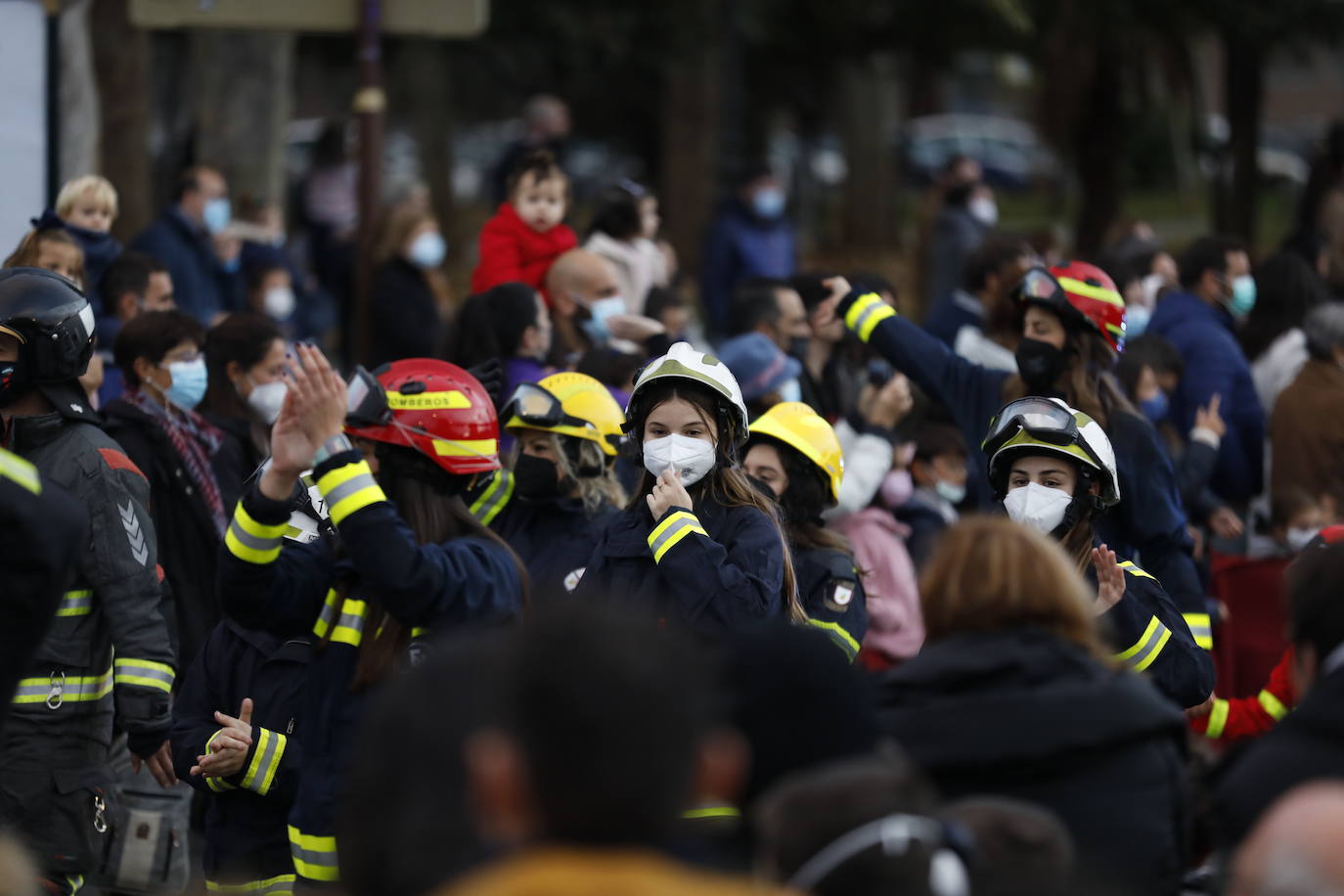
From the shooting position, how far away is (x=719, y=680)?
11.3ft

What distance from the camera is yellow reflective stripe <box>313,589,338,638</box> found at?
468cm

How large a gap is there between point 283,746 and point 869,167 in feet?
68.2

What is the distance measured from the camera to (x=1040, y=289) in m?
6.56

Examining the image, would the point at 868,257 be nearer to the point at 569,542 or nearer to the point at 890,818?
the point at 569,542

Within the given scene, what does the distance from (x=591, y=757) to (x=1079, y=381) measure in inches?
169

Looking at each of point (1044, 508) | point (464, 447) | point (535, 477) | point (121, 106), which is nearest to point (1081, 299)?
point (1044, 508)

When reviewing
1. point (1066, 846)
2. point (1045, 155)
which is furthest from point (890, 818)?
point (1045, 155)

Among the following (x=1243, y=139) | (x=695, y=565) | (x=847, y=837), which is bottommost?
(x=695, y=565)

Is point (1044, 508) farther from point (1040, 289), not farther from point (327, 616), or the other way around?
point (327, 616)

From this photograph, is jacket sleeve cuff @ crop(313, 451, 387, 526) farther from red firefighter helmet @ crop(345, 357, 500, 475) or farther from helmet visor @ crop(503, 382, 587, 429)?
helmet visor @ crop(503, 382, 587, 429)

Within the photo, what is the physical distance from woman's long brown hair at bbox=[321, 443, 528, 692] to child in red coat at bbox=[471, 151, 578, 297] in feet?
15.4

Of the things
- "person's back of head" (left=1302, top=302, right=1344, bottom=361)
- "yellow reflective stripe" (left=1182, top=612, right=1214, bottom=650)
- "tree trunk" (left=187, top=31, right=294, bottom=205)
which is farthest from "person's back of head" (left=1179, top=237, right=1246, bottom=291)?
"tree trunk" (left=187, top=31, right=294, bottom=205)

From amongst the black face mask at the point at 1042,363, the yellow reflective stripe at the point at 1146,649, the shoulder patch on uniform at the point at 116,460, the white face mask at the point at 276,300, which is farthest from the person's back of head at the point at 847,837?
the white face mask at the point at 276,300

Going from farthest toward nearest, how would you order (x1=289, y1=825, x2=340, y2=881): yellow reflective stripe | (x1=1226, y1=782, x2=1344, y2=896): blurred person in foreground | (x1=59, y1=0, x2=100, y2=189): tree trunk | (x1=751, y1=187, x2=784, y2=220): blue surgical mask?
1. (x1=751, y1=187, x2=784, y2=220): blue surgical mask
2. (x1=59, y1=0, x2=100, y2=189): tree trunk
3. (x1=289, y1=825, x2=340, y2=881): yellow reflective stripe
4. (x1=1226, y1=782, x2=1344, y2=896): blurred person in foreground
